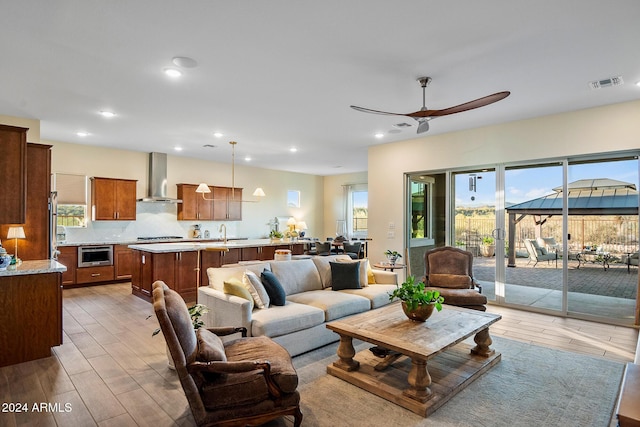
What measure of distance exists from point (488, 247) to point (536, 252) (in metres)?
0.69

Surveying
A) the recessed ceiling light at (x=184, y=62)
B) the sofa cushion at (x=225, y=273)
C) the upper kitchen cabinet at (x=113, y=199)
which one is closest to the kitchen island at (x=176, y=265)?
the sofa cushion at (x=225, y=273)

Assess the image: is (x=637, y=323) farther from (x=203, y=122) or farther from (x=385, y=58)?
(x=203, y=122)

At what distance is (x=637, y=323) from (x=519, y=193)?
2.24m

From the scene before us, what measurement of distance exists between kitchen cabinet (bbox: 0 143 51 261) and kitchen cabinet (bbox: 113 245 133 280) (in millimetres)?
2741

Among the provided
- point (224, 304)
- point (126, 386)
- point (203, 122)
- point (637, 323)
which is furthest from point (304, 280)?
point (637, 323)

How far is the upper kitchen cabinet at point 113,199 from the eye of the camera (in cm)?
735

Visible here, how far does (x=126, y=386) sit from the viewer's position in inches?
114

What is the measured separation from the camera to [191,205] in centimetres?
865

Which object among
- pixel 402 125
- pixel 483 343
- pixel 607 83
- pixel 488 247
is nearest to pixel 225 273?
pixel 483 343

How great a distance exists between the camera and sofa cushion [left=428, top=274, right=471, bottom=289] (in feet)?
16.0

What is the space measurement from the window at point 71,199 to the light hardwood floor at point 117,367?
102 inches

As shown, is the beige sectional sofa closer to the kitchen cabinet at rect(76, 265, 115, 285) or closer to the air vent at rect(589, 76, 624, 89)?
the air vent at rect(589, 76, 624, 89)

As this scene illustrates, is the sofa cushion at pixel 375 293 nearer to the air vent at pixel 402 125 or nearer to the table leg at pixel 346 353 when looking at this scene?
the table leg at pixel 346 353

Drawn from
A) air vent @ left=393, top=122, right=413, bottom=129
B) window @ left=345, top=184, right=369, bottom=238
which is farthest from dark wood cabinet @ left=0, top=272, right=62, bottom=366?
window @ left=345, top=184, right=369, bottom=238
